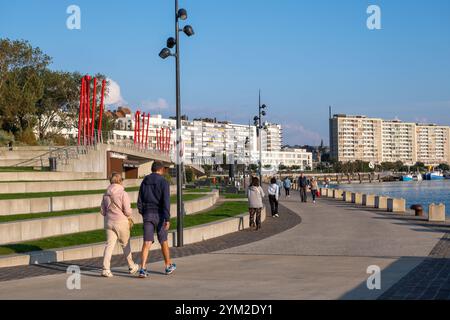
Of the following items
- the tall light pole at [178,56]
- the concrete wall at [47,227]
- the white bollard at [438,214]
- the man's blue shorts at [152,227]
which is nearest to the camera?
the man's blue shorts at [152,227]

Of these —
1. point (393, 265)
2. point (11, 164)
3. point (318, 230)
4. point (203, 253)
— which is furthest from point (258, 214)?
point (11, 164)

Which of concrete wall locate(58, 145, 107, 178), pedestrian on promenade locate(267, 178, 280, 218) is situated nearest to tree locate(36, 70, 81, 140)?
concrete wall locate(58, 145, 107, 178)

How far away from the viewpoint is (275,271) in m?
11.6

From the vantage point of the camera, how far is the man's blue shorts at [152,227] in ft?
36.8

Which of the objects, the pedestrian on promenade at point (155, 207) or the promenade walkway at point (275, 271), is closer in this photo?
the promenade walkway at point (275, 271)

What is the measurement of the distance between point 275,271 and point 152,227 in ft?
7.53

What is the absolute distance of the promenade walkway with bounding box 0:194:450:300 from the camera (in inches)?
368

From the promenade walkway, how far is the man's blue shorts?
67 centimetres

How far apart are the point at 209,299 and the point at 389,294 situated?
8.05 feet

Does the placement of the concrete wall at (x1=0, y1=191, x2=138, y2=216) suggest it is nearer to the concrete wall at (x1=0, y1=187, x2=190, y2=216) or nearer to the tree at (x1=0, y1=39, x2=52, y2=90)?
the concrete wall at (x1=0, y1=187, x2=190, y2=216)

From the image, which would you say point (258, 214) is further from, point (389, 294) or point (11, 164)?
point (11, 164)

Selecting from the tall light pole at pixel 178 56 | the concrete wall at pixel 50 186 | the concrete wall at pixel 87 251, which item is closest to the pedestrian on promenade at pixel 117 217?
the concrete wall at pixel 87 251

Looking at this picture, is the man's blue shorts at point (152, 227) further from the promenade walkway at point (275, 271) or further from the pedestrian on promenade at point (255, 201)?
the pedestrian on promenade at point (255, 201)

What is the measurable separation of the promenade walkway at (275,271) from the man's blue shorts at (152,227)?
2.19 ft
